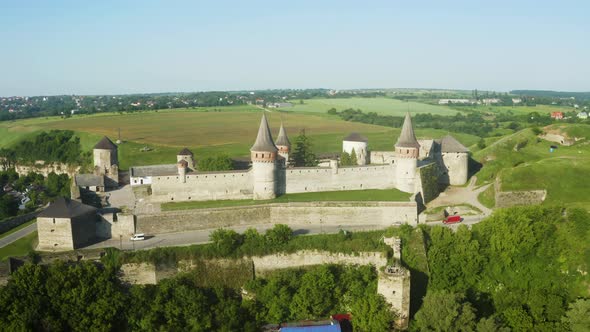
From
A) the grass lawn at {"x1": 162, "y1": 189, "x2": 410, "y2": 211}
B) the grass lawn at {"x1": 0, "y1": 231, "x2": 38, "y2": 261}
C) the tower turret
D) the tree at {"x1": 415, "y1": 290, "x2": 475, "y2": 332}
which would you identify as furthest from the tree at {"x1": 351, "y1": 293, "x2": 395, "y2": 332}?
the tower turret

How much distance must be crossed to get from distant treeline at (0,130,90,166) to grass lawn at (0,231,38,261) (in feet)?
128

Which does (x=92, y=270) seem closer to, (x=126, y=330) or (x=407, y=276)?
(x=126, y=330)

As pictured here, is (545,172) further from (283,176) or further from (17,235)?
(17,235)

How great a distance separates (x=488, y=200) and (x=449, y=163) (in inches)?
269

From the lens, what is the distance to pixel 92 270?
2752 centimetres

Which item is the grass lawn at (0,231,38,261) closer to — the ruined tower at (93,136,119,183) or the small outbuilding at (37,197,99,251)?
the small outbuilding at (37,197,99,251)

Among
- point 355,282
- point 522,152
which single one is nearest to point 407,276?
point 355,282

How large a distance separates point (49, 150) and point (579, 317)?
80.1 meters

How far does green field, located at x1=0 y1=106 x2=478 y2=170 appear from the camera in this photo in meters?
72.4

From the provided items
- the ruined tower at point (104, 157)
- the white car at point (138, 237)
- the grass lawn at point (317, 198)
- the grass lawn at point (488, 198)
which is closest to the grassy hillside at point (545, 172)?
the grass lawn at point (488, 198)

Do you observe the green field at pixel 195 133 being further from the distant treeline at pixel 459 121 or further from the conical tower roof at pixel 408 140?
the conical tower roof at pixel 408 140

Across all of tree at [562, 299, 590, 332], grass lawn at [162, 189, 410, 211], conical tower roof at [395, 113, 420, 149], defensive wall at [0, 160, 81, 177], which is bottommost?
tree at [562, 299, 590, 332]

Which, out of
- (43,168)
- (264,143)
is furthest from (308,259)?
(43,168)

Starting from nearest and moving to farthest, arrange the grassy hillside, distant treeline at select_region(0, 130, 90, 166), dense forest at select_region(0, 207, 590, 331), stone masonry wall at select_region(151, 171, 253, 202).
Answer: dense forest at select_region(0, 207, 590, 331) → stone masonry wall at select_region(151, 171, 253, 202) → the grassy hillside → distant treeline at select_region(0, 130, 90, 166)
